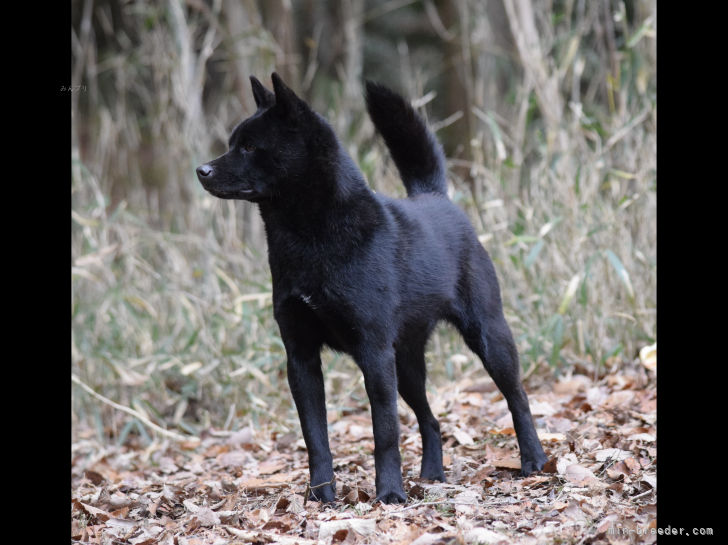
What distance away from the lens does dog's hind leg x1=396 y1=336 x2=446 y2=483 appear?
3.12 metres

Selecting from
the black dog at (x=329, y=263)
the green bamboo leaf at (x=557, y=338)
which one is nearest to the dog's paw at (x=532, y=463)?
the black dog at (x=329, y=263)

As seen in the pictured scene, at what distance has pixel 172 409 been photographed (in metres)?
5.08

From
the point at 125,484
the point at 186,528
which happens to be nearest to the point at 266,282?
the point at 125,484

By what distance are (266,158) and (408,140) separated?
89 centimetres

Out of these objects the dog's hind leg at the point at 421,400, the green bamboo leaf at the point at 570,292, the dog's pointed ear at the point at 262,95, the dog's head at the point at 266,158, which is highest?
the dog's pointed ear at the point at 262,95

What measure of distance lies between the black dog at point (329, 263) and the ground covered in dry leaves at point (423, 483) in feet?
0.67

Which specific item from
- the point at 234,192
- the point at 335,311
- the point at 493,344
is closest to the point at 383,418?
the point at 335,311

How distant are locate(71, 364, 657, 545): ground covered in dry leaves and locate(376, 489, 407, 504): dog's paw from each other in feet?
0.17

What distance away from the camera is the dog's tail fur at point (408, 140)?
3.30 metres

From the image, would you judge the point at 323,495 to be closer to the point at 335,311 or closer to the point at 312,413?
the point at 312,413

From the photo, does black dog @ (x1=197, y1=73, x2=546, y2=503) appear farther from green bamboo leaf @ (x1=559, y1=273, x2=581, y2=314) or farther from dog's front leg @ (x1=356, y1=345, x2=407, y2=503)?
green bamboo leaf @ (x1=559, y1=273, x2=581, y2=314)

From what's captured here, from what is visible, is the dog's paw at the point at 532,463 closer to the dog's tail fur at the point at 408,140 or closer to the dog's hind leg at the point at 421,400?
the dog's hind leg at the point at 421,400

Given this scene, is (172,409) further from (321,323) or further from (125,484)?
(321,323)

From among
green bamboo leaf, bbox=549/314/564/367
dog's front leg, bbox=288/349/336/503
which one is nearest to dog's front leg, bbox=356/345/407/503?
dog's front leg, bbox=288/349/336/503
